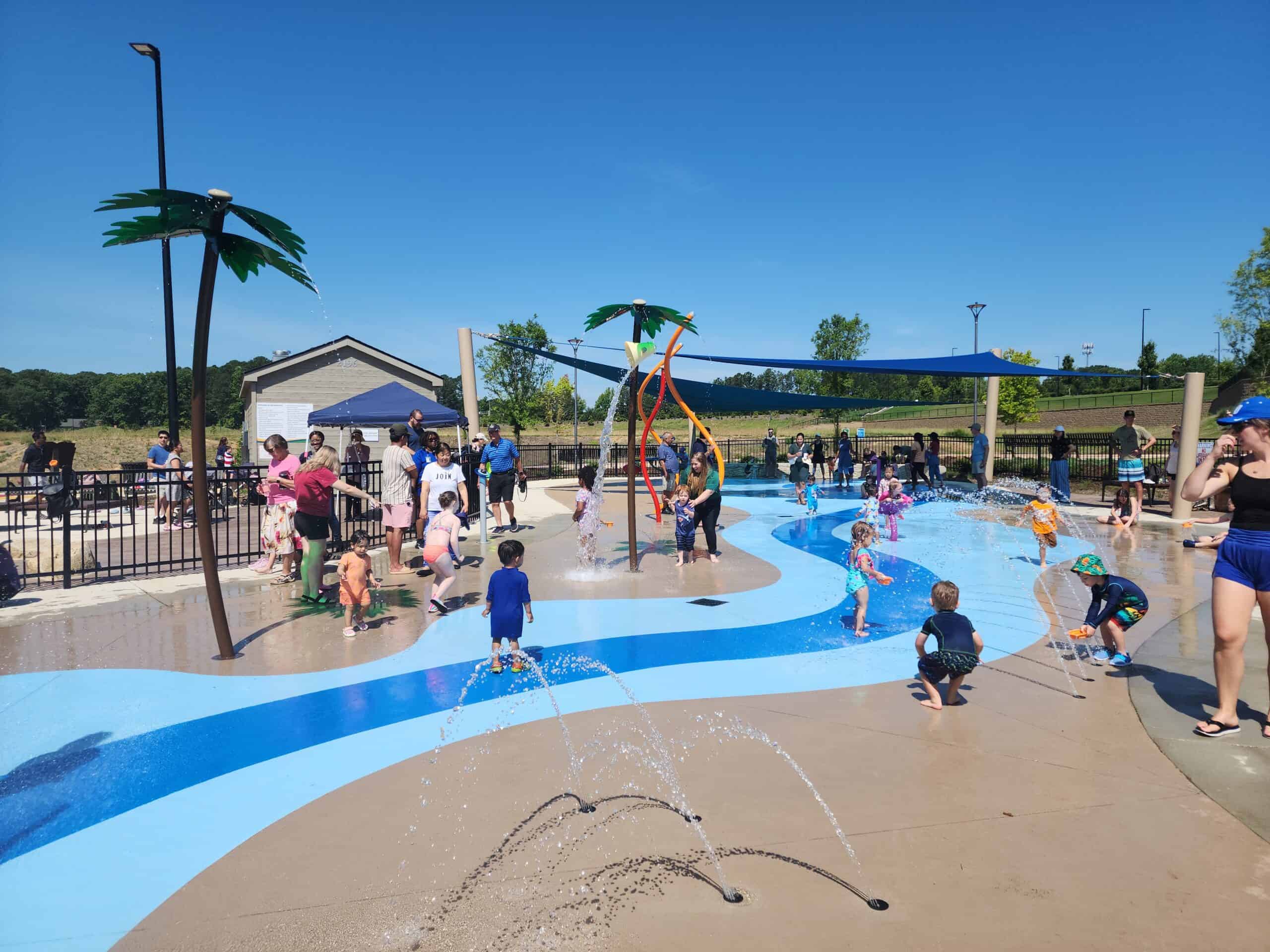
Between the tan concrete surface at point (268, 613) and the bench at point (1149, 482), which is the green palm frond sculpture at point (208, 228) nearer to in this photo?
the tan concrete surface at point (268, 613)

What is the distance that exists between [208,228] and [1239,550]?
7652mm

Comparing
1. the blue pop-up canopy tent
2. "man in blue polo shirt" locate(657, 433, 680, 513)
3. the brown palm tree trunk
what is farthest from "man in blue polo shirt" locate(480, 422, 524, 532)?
the brown palm tree trunk

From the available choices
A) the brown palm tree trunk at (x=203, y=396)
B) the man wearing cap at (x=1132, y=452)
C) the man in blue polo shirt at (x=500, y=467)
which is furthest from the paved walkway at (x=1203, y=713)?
the man in blue polo shirt at (x=500, y=467)

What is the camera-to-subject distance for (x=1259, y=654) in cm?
629

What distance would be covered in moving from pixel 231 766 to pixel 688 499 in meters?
7.01

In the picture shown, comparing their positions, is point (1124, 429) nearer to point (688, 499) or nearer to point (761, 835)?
point (688, 499)

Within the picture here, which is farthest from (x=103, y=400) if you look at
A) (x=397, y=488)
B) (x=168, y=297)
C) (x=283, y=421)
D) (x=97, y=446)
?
(x=397, y=488)

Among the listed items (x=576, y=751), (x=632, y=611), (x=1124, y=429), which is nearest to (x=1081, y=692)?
(x=576, y=751)

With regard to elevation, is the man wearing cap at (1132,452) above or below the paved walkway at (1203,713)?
above

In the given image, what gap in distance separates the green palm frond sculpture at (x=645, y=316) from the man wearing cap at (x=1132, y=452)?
9442mm

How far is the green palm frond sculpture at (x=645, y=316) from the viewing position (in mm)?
10000

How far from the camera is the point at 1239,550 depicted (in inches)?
173

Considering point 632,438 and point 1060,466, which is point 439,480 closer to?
point 632,438

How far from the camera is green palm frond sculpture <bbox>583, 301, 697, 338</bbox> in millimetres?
10000
